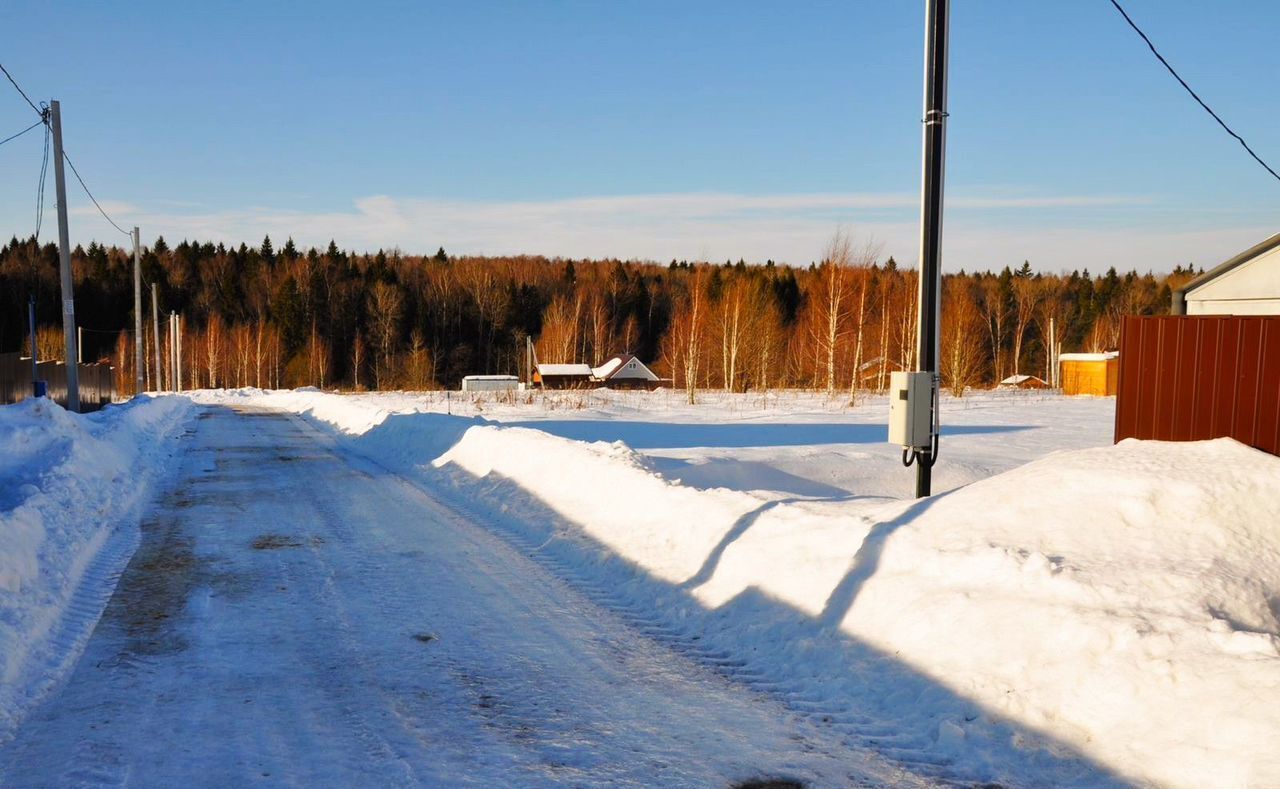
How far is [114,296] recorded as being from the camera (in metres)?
102

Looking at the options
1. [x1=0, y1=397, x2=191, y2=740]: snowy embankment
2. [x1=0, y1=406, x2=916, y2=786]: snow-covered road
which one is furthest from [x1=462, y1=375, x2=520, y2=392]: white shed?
[x1=0, y1=406, x2=916, y2=786]: snow-covered road

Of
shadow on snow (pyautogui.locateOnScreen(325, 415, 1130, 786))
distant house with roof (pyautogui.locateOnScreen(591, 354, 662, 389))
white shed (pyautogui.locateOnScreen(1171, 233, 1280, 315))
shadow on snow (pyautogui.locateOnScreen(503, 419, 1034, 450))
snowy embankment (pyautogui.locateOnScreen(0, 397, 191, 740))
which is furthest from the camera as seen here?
distant house with roof (pyautogui.locateOnScreen(591, 354, 662, 389))

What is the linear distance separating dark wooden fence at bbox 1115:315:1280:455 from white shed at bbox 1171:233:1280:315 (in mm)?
4257

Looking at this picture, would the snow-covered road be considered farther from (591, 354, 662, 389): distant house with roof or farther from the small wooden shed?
(591, 354, 662, 389): distant house with roof

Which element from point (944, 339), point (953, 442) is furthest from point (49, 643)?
point (944, 339)

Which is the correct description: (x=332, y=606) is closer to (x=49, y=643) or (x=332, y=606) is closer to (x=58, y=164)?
(x=49, y=643)

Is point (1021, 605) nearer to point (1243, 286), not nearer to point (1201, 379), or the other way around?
point (1201, 379)

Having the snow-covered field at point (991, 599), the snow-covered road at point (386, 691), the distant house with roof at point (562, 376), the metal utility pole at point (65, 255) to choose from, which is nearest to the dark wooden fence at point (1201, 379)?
the snow-covered field at point (991, 599)

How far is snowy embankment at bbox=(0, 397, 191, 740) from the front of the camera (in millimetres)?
5582

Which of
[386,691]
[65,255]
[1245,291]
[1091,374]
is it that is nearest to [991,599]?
[386,691]

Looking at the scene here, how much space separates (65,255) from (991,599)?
67.6 ft

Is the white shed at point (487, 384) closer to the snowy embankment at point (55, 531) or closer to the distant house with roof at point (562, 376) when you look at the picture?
the distant house with roof at point (562, 376)

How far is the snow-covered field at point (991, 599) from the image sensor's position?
4.29 m

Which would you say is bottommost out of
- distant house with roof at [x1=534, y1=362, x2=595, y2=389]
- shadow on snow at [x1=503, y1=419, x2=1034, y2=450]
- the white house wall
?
distant house with roof at [x1=534, y1=362, x2=595, y2=389]
